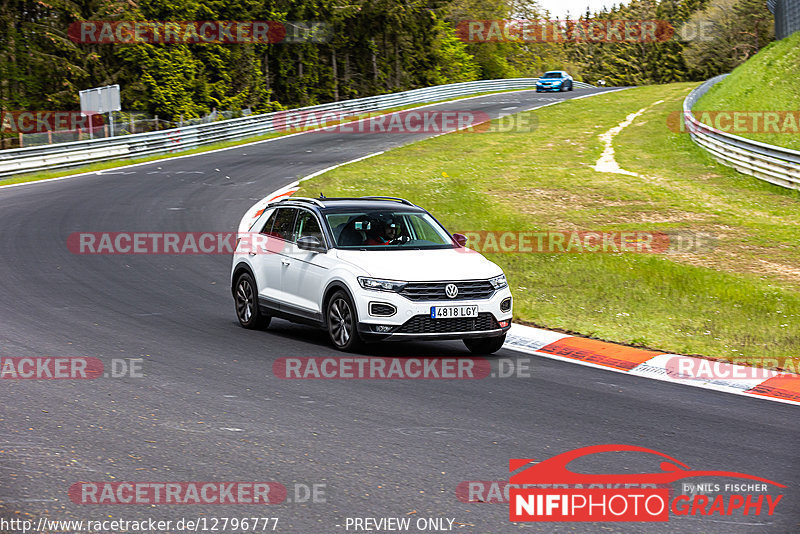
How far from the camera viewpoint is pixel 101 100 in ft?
117

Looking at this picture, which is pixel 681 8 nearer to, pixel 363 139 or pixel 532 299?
pixel 363 139

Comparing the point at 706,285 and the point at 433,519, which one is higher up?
the point at 433,519

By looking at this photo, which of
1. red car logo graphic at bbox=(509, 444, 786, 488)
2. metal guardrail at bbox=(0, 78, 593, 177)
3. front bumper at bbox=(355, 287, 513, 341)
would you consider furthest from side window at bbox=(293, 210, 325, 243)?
metal guardrail at bbox=(0, 78, 593, 177)

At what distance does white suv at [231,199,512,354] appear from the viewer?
9641 mm

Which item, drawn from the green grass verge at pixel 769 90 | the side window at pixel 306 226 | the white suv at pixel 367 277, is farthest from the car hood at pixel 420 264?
the green grass verge at pixel 769 90

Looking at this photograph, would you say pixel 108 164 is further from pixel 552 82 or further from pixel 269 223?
pixel 552 82

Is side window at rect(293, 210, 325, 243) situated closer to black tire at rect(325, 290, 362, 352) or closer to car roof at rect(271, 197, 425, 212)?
car roof at rect(271, 197, 425, 212)

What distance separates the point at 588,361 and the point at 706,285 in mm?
4975

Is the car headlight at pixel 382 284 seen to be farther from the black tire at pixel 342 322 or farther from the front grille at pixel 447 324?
the front grille at pixel 447 324

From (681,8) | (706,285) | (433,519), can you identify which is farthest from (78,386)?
(681,8)

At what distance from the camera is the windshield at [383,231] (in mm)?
10641

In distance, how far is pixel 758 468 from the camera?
6.23 meters

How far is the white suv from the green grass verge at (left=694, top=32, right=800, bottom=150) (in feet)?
70.3

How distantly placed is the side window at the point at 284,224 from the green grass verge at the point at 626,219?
10.6ft
